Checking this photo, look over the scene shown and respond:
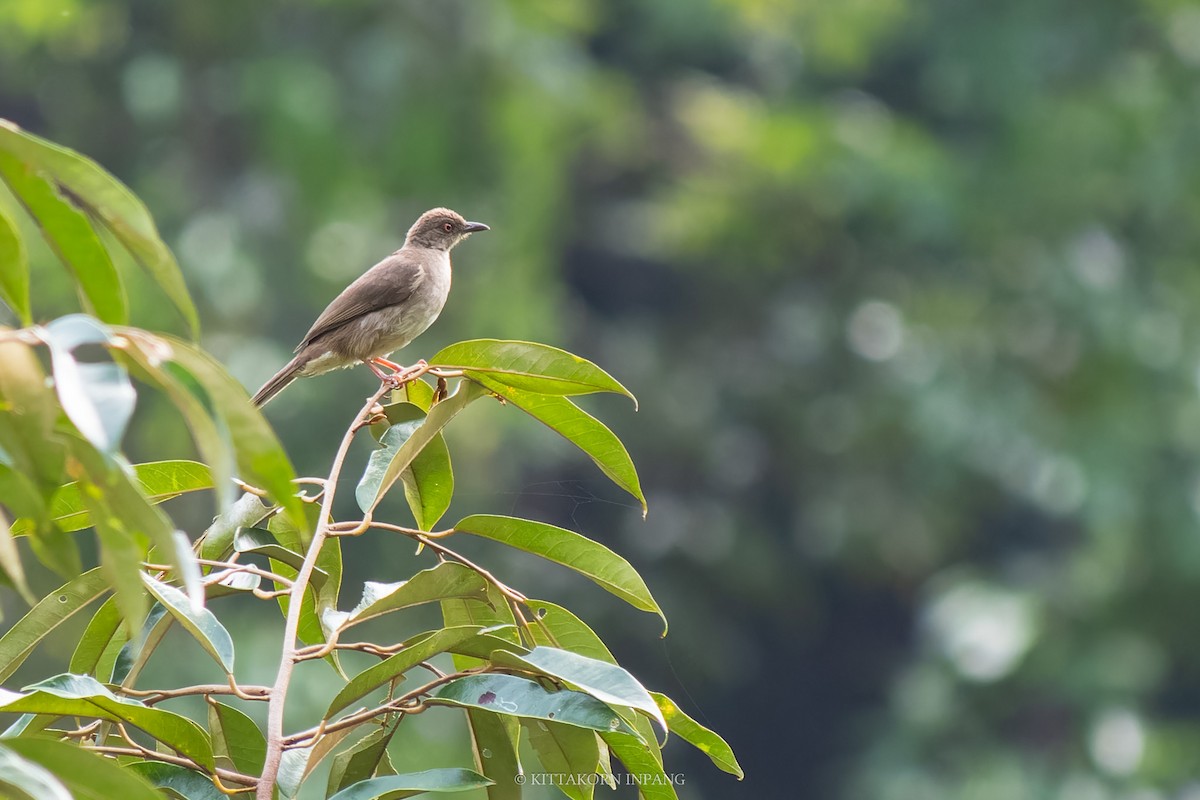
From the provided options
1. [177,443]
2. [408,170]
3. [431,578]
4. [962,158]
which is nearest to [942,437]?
[962,158]

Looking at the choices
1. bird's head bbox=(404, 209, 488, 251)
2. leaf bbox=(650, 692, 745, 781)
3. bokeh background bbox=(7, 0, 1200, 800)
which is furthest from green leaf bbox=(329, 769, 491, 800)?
bokeh background bbox=(7, 0, 1200, 800)

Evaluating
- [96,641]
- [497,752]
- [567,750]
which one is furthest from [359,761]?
[96,641]

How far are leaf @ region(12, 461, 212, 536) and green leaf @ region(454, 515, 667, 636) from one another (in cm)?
42

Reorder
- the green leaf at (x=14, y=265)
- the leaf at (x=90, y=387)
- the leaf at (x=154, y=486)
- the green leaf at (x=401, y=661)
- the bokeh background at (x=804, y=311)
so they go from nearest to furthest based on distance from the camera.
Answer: the leaf at (x=90, y=387) < the green leaf at (x=14, y=265) < the green leaf at (x=401, y=661) < the leaf at (x=154, y=486) < the bokeh background at (x=804, y=311)

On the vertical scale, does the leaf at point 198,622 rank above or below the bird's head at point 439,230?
above

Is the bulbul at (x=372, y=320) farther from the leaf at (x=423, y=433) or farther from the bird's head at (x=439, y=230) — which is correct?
the leaf at (x=423, y=433)

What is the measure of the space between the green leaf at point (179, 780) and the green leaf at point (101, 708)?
0.03 m

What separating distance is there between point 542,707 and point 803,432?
15559 millimetres

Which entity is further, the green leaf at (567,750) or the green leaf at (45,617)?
the green leaf at (45,617)

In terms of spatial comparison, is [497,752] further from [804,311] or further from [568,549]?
[804,311]

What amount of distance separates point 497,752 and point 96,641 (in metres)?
0.68

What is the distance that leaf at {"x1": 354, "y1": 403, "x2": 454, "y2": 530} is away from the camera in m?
→ 2.24

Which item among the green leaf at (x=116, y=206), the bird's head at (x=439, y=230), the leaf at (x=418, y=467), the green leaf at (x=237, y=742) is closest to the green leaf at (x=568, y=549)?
the leaf at (x=418, y=467)

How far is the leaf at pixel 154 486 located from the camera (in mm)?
2229
